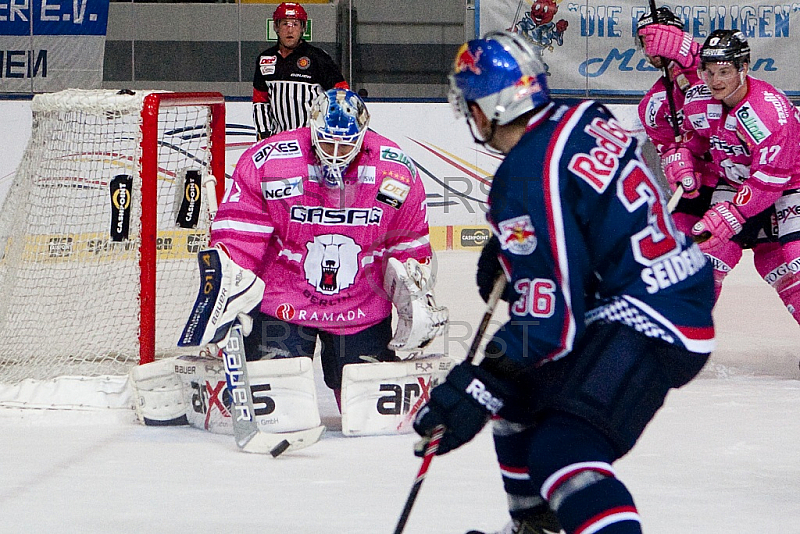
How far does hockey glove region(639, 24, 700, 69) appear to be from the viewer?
12.8 feet

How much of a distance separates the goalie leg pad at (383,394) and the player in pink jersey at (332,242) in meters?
0.08

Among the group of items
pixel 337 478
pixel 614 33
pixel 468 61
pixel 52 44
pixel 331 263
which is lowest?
pixel 337 478

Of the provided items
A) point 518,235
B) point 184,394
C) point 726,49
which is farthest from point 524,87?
point 726,49

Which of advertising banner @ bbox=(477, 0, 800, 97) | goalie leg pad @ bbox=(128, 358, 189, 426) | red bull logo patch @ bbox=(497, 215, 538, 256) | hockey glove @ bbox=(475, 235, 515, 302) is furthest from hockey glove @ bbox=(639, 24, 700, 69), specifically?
advertising banner @ bbox=(477, 0, 800, 97)

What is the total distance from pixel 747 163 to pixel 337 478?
6.24 feet

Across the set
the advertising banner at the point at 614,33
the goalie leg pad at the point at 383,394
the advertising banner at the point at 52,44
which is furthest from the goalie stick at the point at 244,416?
the advertising banner at the point at 614,33

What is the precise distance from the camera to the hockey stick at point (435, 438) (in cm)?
164

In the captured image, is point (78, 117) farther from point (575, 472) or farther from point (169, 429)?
point (575, 472)

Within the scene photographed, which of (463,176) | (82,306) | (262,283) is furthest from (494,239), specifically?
(463,176)

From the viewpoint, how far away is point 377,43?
7184mm

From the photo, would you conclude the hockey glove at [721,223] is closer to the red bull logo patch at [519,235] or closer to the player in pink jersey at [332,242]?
the player in pink jersey at [332,242]

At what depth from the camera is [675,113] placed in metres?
4.00

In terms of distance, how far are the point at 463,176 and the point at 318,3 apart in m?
1.60

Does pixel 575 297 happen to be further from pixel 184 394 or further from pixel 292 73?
pixel 292 73
